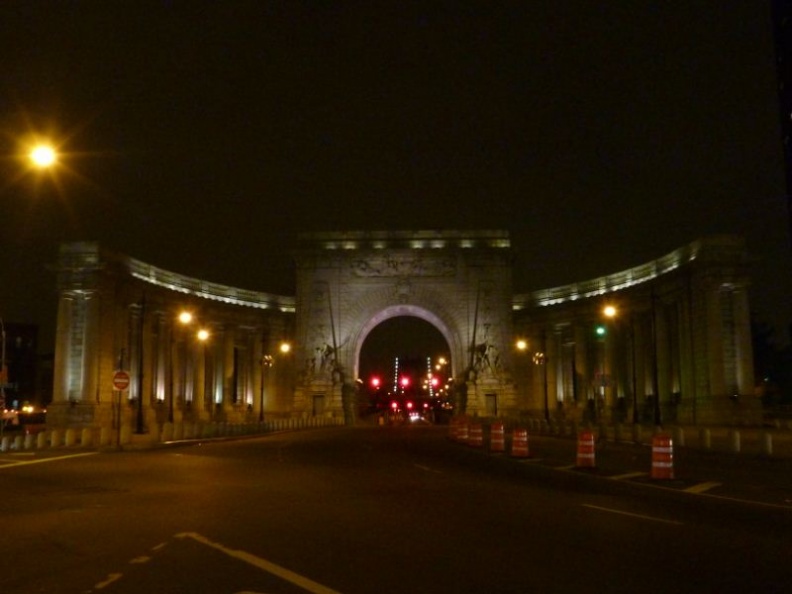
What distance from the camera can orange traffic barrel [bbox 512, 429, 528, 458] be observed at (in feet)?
102

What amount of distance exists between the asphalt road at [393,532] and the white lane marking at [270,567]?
0.14ft

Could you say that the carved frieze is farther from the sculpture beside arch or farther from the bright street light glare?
the bright street light glare

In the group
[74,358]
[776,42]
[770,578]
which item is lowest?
[770,578]

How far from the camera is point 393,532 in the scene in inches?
507

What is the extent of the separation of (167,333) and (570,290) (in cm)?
4128

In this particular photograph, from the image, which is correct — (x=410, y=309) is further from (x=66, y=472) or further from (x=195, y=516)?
(x=195, y=516)

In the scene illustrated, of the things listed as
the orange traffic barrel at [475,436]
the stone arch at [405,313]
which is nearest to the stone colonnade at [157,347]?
the stone arch at [405,313]

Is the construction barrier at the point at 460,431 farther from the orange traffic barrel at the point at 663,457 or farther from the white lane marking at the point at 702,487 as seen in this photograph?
the white lane marking at the point at 702,487

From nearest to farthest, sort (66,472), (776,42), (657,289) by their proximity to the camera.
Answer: (776,42) < (66,472) < (657,289)

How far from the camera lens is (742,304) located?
64188mm

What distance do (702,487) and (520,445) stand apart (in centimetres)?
1114

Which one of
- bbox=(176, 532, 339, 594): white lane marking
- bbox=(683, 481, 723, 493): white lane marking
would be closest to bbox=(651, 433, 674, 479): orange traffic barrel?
bbox=(683, 481, 723, 493): white lane marking

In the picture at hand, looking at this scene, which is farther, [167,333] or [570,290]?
[570,290]

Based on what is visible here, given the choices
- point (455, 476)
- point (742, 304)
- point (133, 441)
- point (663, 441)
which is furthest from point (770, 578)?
point (742, 304)
